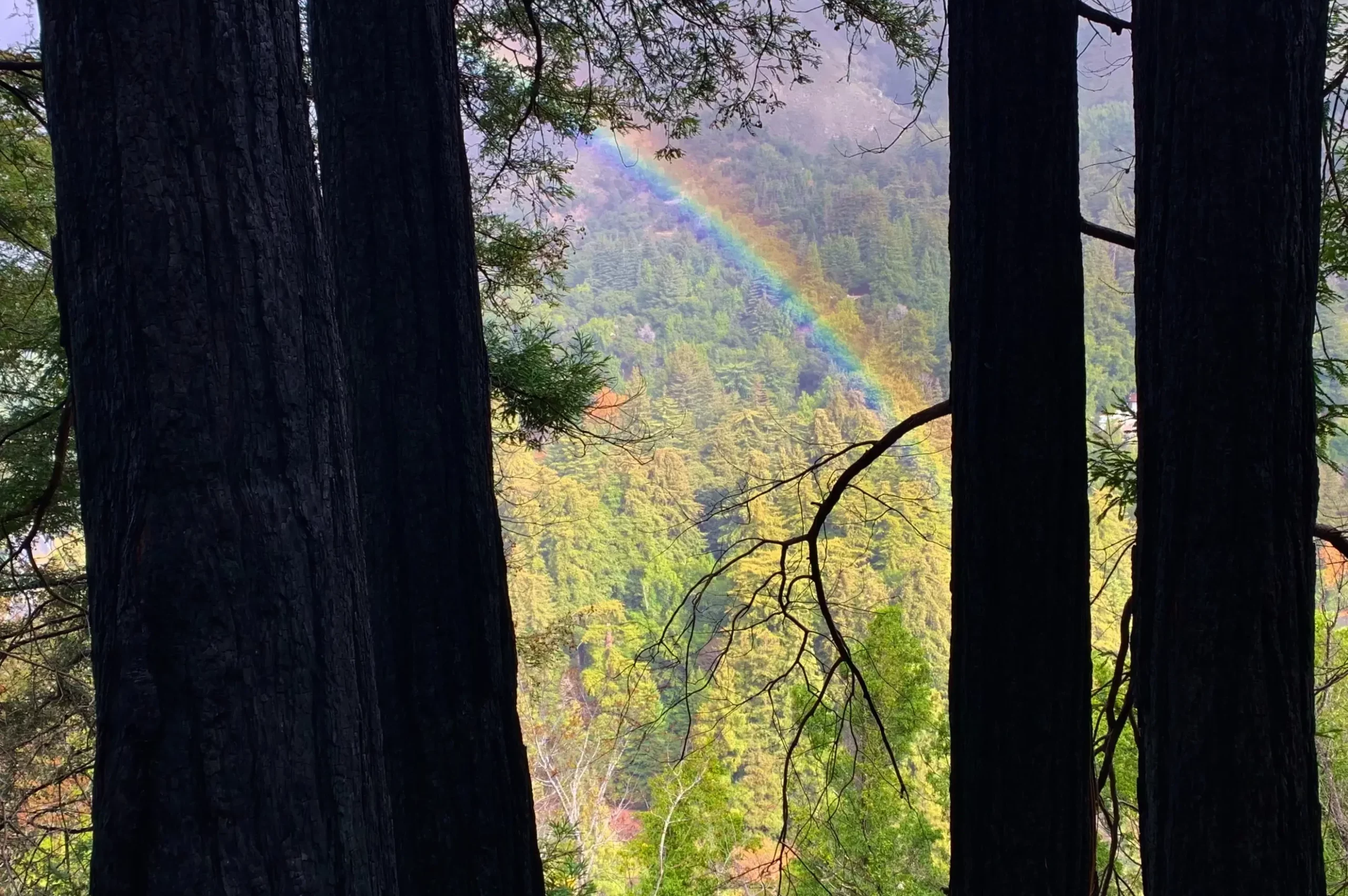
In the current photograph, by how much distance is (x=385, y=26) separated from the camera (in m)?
1.66

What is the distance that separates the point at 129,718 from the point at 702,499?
39064 millimetres

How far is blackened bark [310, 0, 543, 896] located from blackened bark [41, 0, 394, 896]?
66 cm

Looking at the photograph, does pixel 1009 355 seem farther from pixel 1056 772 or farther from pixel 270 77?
→ pixel 270 77

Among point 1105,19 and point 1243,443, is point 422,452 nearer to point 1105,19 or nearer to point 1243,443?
point 1243,443

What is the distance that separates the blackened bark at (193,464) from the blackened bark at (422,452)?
660mm

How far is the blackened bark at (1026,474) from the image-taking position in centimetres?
169

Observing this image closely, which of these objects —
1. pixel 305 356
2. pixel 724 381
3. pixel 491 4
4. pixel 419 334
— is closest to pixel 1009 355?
pixel 419 334

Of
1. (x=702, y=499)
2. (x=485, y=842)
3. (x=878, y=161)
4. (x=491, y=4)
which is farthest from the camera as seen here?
(x=878, y=161)

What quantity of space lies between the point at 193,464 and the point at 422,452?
2.44 ft

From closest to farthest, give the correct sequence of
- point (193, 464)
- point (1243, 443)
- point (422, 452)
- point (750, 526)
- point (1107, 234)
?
point (193, 464) → point (1243, 443) → point (422, 452) → point (1107, 234) → point (750, 526)

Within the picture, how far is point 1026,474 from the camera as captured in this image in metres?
1.71

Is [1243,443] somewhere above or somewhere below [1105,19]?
below

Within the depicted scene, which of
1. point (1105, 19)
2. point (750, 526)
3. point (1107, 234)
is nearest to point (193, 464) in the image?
point (1107, 234)

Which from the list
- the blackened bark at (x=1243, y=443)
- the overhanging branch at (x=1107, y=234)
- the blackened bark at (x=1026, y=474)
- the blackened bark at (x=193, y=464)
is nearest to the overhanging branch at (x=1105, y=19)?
the blackened bark at (x=1026, y=474)
